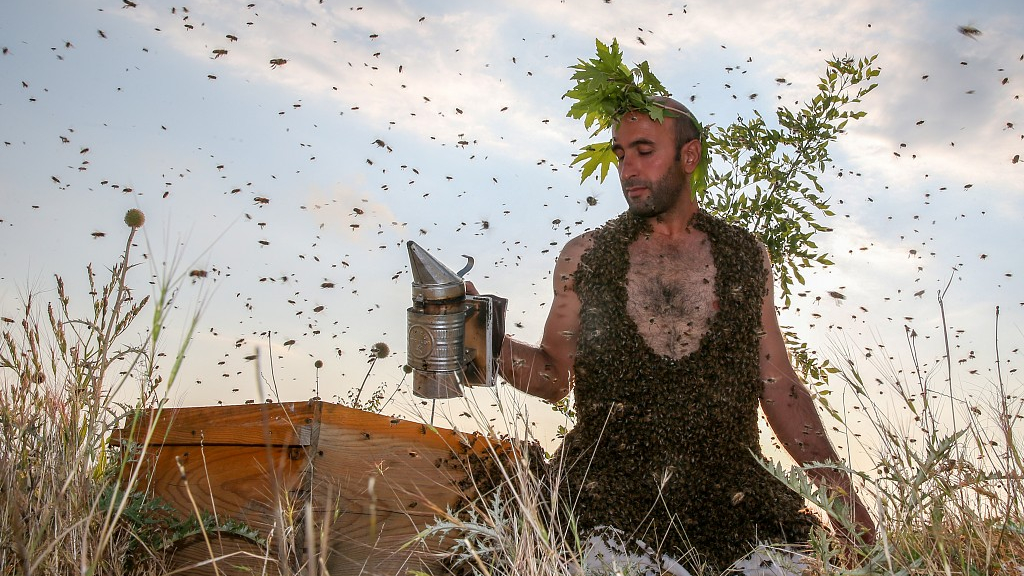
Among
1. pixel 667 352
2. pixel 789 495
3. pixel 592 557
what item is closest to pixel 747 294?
pixel 667 352

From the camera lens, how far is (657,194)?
17.1 feet

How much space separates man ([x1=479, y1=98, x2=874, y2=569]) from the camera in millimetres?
4141

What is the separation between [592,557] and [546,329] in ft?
5.60

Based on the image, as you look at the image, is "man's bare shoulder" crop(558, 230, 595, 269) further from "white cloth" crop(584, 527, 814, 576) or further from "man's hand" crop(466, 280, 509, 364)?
"white cloth" crop(584, 527, 814, 576)

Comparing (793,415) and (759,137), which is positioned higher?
(759,137)

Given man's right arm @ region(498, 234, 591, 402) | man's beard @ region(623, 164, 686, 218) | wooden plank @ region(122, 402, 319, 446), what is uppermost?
man's beard @ region(623, 164, 686, 218)

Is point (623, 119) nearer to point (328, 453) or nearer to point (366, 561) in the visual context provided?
point (328, 453)

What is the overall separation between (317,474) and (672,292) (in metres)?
2.37

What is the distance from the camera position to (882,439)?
2879mm

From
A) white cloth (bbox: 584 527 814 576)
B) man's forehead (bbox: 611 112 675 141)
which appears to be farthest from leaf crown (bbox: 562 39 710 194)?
white cloth (bbox: 584 527 814 576)

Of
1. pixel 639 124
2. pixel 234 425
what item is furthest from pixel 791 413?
pixel 234 425

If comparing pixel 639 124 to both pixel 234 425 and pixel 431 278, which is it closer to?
pixel 431 278

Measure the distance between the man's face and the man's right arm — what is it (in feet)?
1.47

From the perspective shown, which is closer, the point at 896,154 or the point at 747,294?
the point at 747,294
